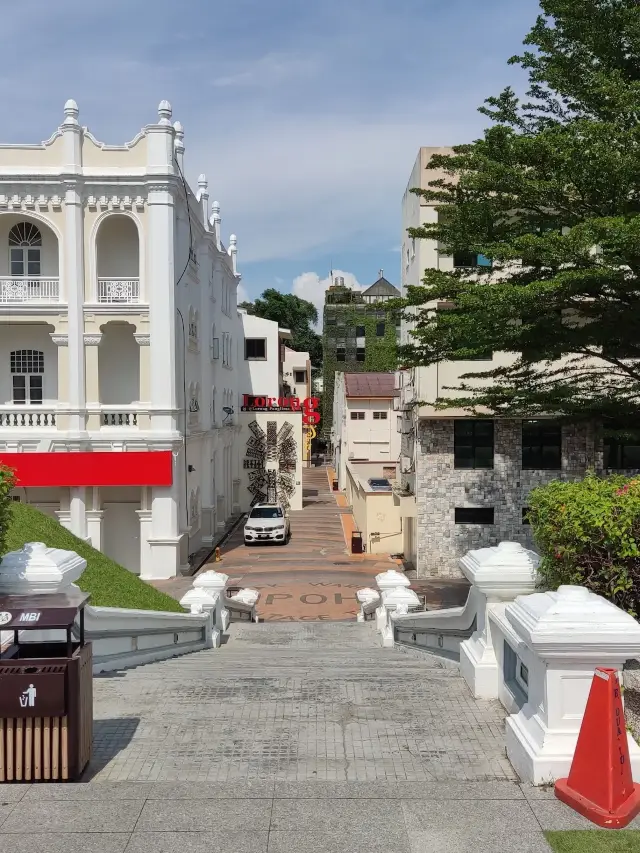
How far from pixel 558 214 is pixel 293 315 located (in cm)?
7047

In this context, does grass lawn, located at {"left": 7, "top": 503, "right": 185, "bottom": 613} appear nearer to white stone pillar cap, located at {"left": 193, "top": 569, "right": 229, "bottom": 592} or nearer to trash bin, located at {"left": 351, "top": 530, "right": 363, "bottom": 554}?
white stone pillar cap, located at {"left": 193, "top": 569, "right": 229, "bottom": 592}

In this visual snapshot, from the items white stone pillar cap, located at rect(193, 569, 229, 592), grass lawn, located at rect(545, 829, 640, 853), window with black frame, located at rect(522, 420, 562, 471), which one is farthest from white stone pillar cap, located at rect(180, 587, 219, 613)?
window with black frame, located at rect(522, 420, 562, 471)

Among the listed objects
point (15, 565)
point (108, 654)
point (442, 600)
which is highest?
point (15, 565)

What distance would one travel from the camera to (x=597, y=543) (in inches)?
249

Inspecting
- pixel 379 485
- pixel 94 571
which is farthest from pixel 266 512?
pixel 94 571

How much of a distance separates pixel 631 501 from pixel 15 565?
554cm

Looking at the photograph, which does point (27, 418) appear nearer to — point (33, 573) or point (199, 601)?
point (199, 601)

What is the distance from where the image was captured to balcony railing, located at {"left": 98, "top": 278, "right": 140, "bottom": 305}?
2384 centimetres

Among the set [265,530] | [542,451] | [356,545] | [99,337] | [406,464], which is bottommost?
[356,545]

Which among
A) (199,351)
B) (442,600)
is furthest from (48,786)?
(199,351)

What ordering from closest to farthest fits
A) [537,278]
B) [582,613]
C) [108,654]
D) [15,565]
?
[582,613] → [15,565] → [108,654] → [537,278]

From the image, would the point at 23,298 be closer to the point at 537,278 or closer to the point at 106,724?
the point at 537,278

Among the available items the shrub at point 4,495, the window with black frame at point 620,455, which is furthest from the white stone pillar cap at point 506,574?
the window with black frame at point 620,455

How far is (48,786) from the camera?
498cm
